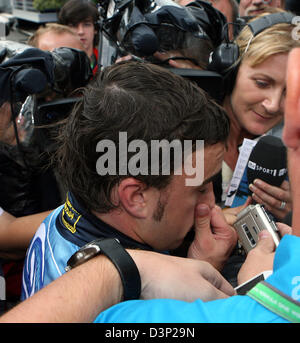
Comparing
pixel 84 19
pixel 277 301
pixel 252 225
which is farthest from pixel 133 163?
pixel 84 19

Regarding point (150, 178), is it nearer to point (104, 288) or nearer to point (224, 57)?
point (104, 288)

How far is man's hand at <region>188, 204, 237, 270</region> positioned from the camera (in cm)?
145

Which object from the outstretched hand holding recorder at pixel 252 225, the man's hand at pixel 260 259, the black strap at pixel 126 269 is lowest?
the outstretched hand holding recorder at pixel 252 225

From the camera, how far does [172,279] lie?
930 mm

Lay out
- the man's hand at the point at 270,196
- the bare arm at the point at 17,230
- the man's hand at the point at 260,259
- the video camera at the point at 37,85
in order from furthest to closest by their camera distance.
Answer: the man's hand at the point at 270,196
the bare arm at the point at 17,230
the video camera at the point at 37,85
the man's hand at the point at 260,259

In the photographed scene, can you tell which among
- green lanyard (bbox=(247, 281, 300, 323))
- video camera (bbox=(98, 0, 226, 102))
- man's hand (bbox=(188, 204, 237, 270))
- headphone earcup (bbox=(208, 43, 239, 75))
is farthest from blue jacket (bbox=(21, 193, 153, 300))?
headphone earcup (bbox=(208, 43, 239, 75))

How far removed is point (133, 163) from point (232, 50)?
122 cm

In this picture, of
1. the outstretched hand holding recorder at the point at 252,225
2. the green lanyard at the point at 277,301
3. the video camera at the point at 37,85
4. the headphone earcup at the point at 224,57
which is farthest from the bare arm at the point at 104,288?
the headphone earcup at the point at 224,57

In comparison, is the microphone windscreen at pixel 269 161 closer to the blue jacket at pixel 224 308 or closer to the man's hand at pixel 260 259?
the man's hand at pixel 260 259

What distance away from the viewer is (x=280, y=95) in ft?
7.11

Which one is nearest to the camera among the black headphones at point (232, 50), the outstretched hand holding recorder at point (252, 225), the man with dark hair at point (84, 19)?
the outstretched hand holding recorder at point (252, 225)

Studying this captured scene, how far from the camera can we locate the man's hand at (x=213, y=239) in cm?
145

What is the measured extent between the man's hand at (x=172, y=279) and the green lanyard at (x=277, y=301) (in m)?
0.18

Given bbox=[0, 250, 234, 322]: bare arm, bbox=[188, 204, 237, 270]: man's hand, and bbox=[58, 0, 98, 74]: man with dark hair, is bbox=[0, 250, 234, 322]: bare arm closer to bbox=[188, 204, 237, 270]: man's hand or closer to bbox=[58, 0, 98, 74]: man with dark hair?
bbox=[188, 204, 237, 270]: man's hand
